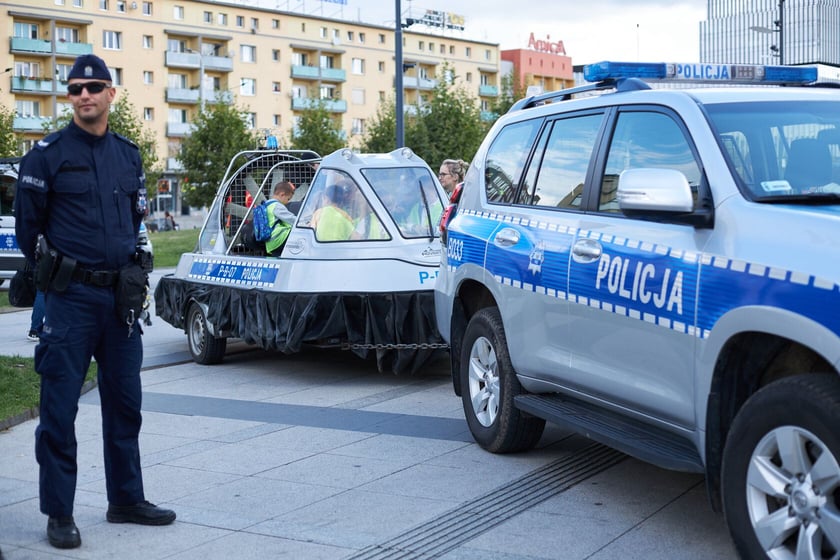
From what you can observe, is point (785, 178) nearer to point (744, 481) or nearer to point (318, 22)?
point (744, 481)

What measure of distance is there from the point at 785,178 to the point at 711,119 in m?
0.46

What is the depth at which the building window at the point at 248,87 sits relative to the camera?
3388 inches

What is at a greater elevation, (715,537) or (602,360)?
(602,360)

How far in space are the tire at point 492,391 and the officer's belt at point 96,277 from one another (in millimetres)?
2301

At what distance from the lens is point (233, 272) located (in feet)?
34.6

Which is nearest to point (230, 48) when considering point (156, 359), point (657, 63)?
point (156, 359)

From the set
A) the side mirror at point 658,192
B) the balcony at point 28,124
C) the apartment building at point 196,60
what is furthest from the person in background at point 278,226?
the balcony at point 28,124

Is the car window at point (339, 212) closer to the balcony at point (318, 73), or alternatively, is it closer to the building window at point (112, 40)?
the building window at point (112, 40)

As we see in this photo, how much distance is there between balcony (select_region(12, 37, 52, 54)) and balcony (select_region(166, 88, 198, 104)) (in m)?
9.02

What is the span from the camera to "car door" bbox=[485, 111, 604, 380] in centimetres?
573

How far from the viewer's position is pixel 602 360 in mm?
5328

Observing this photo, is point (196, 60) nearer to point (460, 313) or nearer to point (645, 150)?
point (460, 313)

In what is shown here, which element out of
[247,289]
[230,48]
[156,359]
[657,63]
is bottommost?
[156,359]

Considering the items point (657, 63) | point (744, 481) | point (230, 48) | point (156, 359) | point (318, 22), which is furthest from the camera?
point (318, 22)
